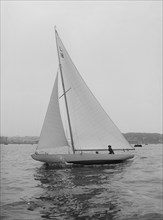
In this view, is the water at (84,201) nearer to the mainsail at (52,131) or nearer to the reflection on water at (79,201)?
the reflection on water at (79,201)

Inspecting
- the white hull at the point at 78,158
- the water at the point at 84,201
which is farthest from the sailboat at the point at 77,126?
the water at the point at 84,201

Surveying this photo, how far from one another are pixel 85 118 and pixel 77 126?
3.64ft

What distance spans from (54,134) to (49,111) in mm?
2306

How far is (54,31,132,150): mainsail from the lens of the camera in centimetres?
2644

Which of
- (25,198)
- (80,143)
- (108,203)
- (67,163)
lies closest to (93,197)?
(108,203)

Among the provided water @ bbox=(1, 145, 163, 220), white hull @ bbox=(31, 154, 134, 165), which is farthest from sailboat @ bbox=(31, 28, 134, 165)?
water @ bbox=(1, 145, 163, 220)

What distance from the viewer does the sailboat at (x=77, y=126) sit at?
25.3m

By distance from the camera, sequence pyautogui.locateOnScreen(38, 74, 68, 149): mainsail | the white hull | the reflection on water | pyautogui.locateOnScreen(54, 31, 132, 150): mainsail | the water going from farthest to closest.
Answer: pyautogui.locateOnScreen(54, 31, 132, 150): mainsail, pyautogui.locateOnScreen(38, 74, 68, 149): mainsail, the white hull, the reflection on water, the water

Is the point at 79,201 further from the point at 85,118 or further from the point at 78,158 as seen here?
the point at 85,118

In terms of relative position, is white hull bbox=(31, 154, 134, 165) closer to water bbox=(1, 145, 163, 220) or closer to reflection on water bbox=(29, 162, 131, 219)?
water bbox=(1, 145, 163, 220)

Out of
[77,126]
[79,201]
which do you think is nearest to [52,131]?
[77,126]

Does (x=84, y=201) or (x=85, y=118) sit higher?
(x=85, y=118)

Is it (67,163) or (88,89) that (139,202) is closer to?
(67,163)

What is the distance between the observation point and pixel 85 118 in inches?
1045
